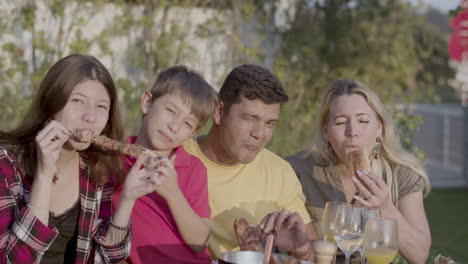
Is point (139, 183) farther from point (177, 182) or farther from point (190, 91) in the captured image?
point (190, 91)

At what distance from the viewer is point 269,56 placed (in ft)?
36.2

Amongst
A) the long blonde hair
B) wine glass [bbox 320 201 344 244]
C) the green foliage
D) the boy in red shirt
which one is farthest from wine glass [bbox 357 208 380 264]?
the green foliage

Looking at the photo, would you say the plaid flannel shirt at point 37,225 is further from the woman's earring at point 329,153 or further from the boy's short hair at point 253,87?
the woman's earring at point 329,153

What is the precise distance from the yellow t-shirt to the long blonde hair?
400mm

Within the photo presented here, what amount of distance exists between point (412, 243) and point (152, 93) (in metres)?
1.57

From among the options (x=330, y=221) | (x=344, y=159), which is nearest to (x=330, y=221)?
(x=330, y=221)

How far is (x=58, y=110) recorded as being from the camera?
2.84 meters

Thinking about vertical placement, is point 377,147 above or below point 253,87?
below

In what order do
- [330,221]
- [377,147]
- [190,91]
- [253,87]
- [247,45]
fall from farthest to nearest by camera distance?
[247,45] < [377,147] < [253,87] < [190,91] < [330,221]

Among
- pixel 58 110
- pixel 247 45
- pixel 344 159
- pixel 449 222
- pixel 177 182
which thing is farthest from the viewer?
pixel 247 45

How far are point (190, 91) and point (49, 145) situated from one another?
0.84 m

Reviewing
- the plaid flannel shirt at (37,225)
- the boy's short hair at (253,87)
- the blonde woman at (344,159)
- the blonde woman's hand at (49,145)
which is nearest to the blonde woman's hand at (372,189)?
the blonde woman at (344,159)

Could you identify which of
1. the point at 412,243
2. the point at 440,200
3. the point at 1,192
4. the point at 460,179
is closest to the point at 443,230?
the point at 440,200

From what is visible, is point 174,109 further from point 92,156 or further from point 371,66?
point 371,66
